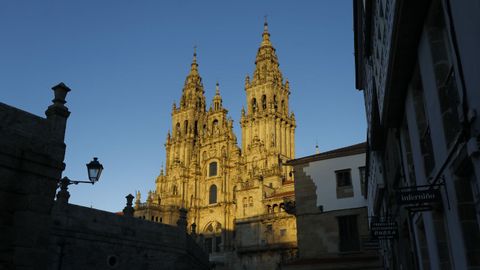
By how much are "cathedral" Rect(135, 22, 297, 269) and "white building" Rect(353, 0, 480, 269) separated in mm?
39161

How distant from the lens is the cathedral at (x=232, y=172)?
51.0 meters

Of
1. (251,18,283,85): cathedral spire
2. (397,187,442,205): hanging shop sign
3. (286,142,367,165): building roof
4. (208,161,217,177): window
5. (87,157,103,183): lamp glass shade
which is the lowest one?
(397,187,442,205): hanging shop sign

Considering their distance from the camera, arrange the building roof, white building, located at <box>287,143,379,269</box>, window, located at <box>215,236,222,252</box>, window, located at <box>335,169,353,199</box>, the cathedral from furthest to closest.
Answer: window, located at <box>215,236,222,252</box>, the cathedral, the building roof, window, located at <box>335,169,353,199</box>, white building, located at <box>287,143,379,269</box>

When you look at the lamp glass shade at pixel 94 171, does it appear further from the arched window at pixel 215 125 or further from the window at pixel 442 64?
the arched window at pixel 215 125

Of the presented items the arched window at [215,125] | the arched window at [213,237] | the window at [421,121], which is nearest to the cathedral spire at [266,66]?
the arched window at [215,125]

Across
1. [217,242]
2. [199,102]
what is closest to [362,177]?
[217,242]

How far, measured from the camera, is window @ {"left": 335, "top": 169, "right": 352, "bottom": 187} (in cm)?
2506

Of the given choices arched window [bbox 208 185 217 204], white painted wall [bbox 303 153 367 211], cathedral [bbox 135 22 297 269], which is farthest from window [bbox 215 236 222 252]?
white painted wall [bbox 303 153 367 211]

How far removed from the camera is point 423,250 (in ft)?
32.1

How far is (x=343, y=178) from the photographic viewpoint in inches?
995

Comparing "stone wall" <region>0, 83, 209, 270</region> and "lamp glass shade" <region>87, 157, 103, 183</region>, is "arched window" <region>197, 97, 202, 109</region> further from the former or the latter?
"lamp glass shade" <region>87, 157, 103, 183</region>

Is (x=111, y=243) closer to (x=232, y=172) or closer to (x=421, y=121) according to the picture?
(x=421, y=121)

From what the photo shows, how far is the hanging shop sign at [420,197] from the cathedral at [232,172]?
4175cm

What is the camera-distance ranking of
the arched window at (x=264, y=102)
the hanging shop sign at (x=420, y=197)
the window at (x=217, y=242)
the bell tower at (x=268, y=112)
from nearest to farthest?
1. the hanging shop sign at (x=420, y=197)
2. the window at (x=217, y=242)
3. the bell tower at (x=268, y=112)
4. the arched window at (x=264, y=102)
